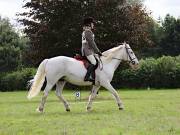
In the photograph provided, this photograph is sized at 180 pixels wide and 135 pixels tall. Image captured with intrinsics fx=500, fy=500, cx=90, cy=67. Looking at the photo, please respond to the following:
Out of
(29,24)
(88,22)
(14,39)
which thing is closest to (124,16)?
(29,24)

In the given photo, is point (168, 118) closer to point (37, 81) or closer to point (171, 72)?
point (37, 81)

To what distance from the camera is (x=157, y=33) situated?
8031 cm

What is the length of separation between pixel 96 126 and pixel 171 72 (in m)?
39.4

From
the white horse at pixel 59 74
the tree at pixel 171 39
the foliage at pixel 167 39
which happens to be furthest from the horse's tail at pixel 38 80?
the tree at pixel 171 39

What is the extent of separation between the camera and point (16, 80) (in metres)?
55.6

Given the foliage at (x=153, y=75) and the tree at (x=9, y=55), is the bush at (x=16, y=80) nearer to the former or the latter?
the tree at (x=9, y=55)

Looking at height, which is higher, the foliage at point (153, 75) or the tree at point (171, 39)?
the tree at point (171, 39)

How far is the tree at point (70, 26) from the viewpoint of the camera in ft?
101

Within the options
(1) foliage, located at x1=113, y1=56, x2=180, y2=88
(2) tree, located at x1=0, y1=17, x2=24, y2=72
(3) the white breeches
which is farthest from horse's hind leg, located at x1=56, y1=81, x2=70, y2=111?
(2) tree, located at x1=0, y1=17, x2=24, y2=72

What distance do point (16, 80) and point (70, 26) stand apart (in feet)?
84.0

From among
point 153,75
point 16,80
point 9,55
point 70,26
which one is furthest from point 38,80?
point 9,55

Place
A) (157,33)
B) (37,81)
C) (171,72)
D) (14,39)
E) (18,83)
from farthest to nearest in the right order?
(157,33), (14,39), (18,83), (171,72), (37,81)

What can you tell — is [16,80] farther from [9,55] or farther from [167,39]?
[167,39]

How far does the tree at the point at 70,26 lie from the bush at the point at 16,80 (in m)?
22.5
